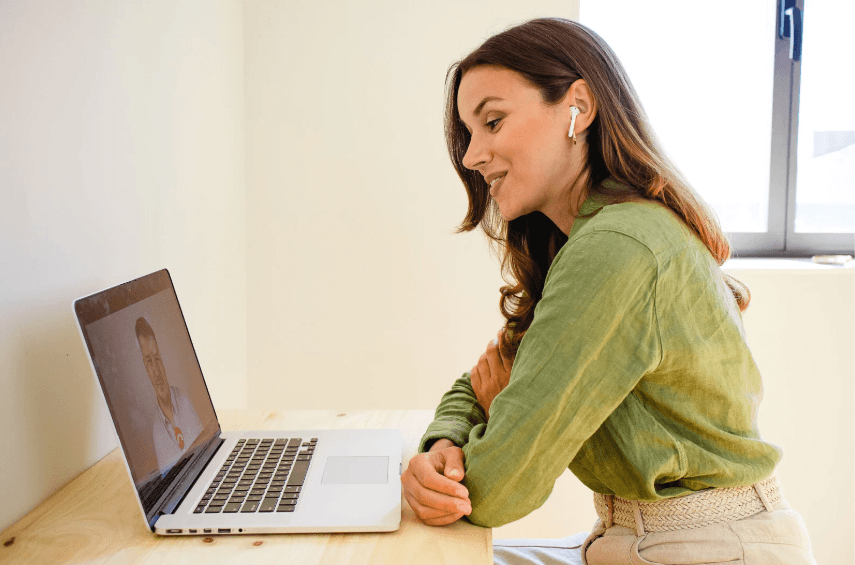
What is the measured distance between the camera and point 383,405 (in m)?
1.99

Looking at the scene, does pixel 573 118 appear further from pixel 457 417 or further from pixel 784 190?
pixel 784 190

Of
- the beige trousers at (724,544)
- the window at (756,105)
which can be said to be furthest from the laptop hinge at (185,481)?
the window at (756,105)

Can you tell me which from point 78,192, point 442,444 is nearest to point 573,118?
point 442,444

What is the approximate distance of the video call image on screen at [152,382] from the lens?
2.61 ft

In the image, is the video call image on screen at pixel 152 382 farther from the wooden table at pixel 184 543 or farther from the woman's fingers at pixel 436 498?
the woman's fingers at pixel 436 498

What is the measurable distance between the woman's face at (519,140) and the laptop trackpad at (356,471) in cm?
43

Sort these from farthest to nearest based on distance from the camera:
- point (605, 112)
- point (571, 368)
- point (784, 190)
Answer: point (784, 190) → point (605, 112) → point (571, 368)

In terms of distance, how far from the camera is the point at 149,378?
0.91 metres

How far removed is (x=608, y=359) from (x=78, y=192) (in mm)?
733

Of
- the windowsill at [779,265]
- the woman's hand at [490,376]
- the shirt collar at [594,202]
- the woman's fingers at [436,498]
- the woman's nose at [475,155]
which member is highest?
the woman's nose at [475,155]

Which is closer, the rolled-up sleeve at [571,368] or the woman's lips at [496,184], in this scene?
the rolled-up sleeve at [571,368]

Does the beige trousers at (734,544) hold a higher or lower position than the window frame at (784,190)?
lower

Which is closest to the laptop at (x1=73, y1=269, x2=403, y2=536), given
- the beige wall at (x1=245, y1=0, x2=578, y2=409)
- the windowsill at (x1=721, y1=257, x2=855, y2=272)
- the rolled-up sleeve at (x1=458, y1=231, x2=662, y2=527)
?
the rolled-up sleeve at (x1=458, y1=231, x2=662, y2=527)

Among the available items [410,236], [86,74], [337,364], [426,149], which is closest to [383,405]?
[337,364]
